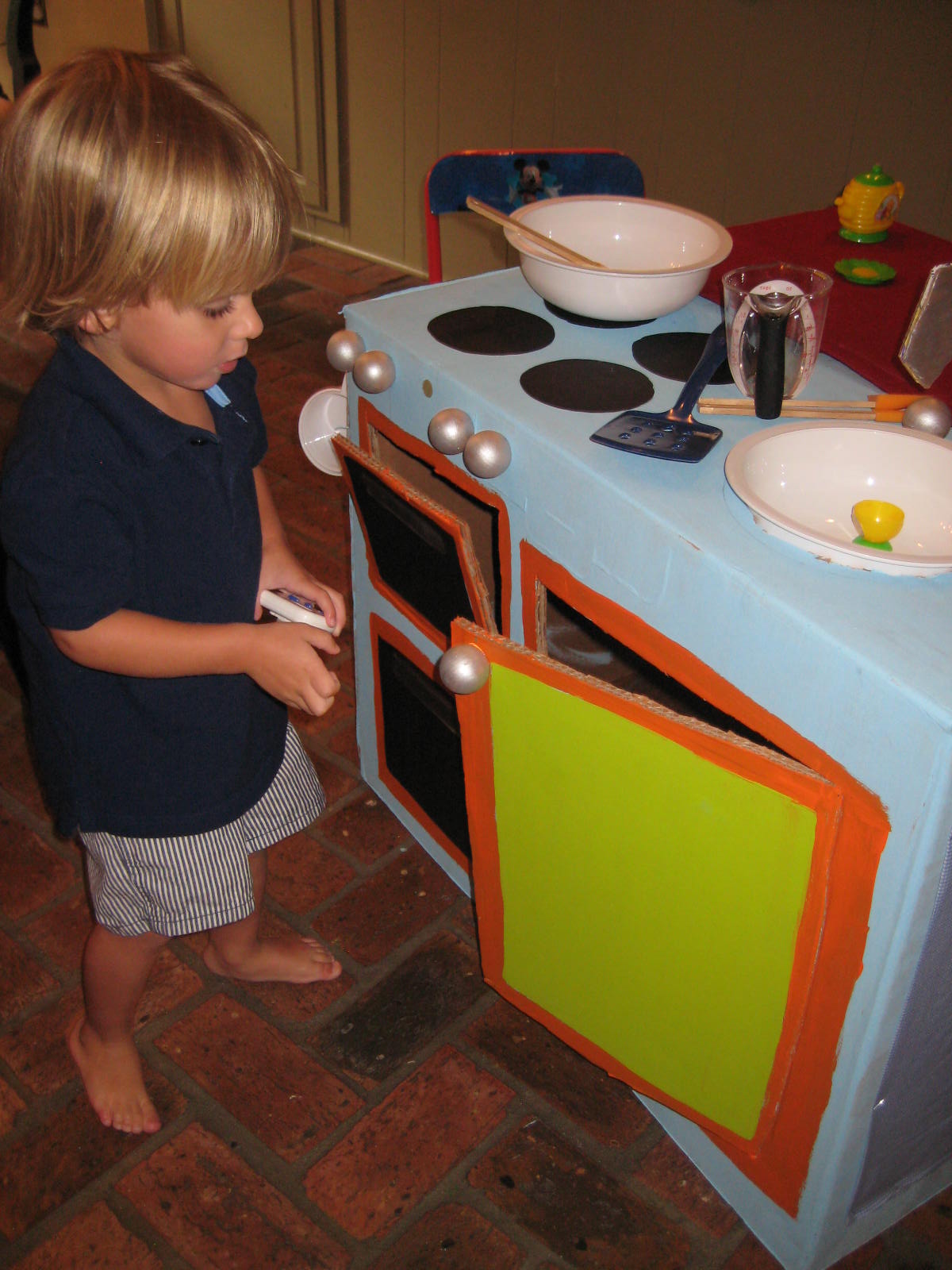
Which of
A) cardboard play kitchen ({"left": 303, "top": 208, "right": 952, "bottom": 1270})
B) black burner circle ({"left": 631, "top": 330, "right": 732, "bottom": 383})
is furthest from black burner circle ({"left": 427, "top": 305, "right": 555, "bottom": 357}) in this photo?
black burner circle ({"left": 631, "top": 330, "right": 732, "bottom": 383})

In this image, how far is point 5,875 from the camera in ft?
5.11

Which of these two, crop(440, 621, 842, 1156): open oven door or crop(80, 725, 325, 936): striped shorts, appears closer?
crop(440, 621, 842, 1156): open oven door

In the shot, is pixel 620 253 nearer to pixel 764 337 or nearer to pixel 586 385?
pixel 586 385

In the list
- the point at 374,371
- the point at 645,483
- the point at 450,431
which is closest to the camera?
the point at 645,483

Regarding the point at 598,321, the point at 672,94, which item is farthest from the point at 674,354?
the point at 672,94

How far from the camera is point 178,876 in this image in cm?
115

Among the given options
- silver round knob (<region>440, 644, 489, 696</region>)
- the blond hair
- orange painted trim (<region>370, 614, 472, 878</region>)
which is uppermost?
the blond hair

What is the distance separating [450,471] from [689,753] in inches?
18.7

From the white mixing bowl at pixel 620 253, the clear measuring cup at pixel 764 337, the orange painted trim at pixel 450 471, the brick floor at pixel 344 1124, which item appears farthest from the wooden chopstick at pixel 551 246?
the brick floor at pixel 344 1124

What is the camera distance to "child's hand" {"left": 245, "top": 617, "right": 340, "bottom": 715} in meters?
0.96

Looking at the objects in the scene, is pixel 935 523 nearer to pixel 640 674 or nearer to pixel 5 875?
pixel 640 674

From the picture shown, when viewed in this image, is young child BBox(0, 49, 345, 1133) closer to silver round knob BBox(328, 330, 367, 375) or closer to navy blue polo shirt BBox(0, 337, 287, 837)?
navy blue polo shirt BBox(0, 337, 287, 837)

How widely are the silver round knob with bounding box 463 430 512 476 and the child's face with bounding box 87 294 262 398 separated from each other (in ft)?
0.74

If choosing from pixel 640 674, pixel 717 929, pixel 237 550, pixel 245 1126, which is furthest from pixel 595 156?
pixel 245 1126
